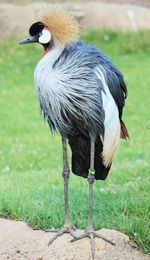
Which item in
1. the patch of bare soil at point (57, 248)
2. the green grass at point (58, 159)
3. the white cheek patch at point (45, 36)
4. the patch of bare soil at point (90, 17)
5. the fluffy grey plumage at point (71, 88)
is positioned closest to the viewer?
the fluffy grey plumage at point (71, 88)

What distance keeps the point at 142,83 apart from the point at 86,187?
5658mm

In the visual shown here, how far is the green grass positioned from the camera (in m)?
5.64

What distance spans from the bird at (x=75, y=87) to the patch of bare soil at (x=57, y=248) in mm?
53

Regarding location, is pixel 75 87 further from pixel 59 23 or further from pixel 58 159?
pixel 58 159

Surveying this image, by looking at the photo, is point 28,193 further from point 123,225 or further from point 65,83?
point 65,83

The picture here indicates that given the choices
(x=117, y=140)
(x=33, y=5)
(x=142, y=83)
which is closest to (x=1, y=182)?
(x=117, y=140)

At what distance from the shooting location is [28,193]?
640cm

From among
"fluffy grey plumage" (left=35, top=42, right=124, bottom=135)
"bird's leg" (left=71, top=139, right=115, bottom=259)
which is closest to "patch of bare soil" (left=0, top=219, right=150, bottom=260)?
"bird's leg" (left=71, top=139, right=115, bottom=259)

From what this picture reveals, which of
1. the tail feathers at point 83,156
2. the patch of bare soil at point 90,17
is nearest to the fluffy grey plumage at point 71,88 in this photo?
the tail feathers at point 83,156

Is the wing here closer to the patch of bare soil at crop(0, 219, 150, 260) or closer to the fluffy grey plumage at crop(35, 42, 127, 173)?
the fluffy grey plumage at crop(35, 42, 127, 173)

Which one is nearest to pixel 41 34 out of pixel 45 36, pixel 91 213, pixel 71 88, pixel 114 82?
pixel 45 36

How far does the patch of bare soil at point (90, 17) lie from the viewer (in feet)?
46.6

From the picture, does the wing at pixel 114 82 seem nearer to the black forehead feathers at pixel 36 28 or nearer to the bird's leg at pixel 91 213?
the bird's leg at pixel 91 213

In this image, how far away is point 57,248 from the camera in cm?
501
